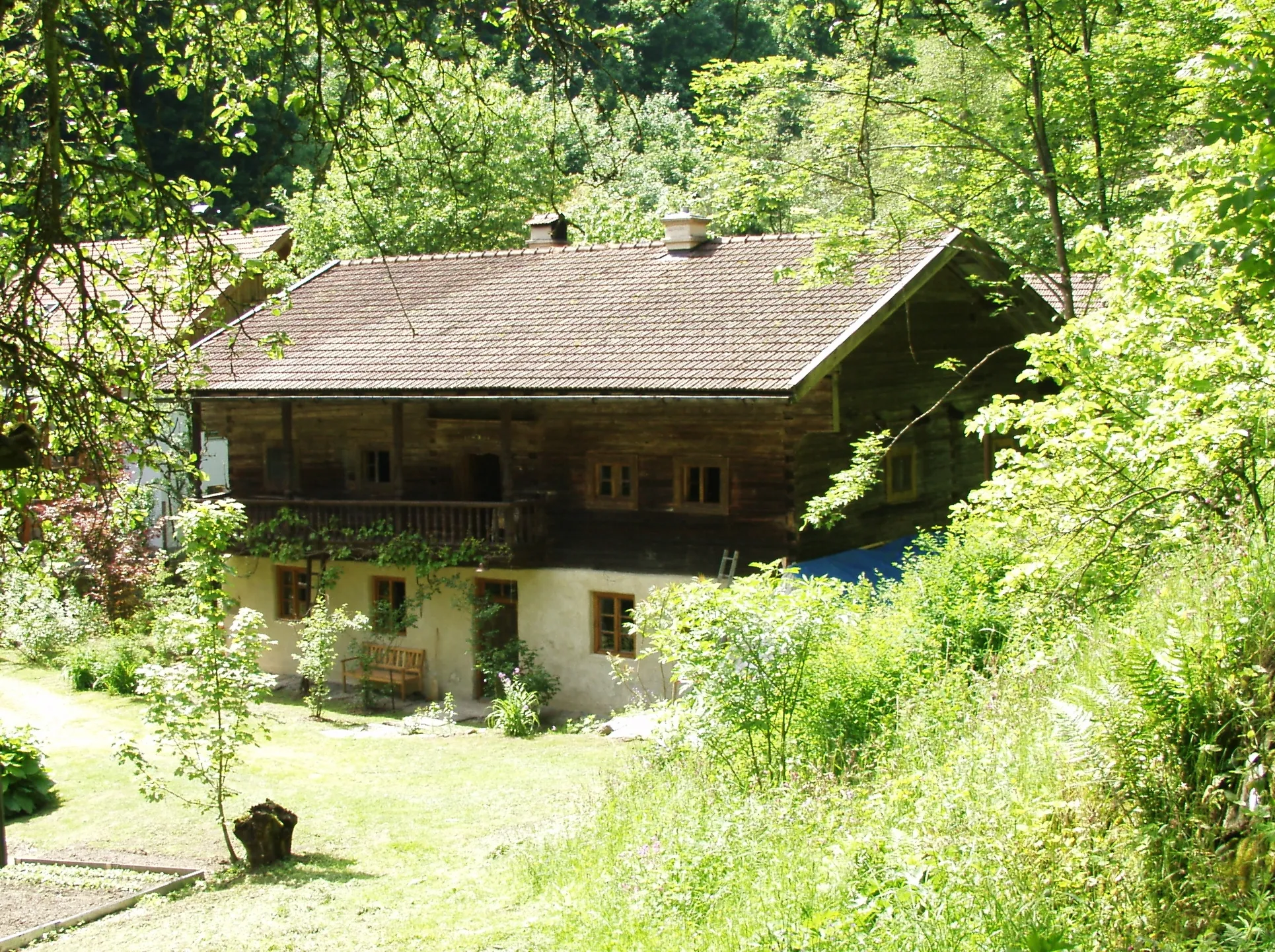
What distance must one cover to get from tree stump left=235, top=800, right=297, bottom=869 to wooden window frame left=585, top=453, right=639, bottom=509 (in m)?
8.64

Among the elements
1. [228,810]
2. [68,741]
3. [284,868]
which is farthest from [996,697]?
[68,741]

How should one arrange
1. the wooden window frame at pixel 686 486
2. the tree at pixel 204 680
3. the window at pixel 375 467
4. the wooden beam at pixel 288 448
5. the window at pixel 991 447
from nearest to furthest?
the tree at pixel 204 680 → the wooden window frame at pixel 686 486 → the wooden beam at pixel 288 448 → the window at pixel 375 467 → the window at pixel 991 447

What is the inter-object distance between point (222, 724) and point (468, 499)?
936cm

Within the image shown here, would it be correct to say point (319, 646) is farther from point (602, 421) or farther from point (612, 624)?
point (602, 421)

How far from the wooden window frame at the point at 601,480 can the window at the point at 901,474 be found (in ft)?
13.1

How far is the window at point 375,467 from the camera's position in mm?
22141

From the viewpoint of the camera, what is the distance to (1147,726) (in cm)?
551

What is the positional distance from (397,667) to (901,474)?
858 centimetres

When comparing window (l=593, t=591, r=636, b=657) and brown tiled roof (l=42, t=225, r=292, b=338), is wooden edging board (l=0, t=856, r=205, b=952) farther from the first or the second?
window (l=593, t=591, r=636, b=657)

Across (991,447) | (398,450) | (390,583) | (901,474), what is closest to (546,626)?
(390,583)

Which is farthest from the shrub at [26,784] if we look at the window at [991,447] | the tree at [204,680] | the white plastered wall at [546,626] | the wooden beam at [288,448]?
the window at [991,447]

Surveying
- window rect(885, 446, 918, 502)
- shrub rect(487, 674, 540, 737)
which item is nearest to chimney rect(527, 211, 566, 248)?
window rect(885, 446, 918, 502)

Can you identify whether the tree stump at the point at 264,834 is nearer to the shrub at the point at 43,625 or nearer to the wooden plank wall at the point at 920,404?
the wooden plank wall at the point at 920,404

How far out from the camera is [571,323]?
20.9m
